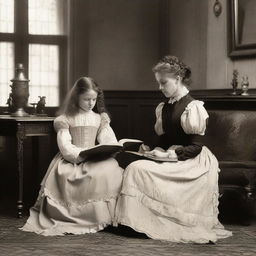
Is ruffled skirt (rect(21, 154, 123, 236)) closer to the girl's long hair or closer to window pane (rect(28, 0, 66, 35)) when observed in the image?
the girl's long hair

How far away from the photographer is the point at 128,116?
687 cm

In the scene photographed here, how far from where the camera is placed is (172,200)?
4.30 meters

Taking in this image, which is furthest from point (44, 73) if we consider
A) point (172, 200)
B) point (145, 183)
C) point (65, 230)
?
point (172, 200)

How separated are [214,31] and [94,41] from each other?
1425 millimetres

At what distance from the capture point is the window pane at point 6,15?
6.63 metres

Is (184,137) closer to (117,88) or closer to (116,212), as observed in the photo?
(116,212)

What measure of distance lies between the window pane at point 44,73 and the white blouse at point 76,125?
6.11 feet

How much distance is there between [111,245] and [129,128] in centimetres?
292

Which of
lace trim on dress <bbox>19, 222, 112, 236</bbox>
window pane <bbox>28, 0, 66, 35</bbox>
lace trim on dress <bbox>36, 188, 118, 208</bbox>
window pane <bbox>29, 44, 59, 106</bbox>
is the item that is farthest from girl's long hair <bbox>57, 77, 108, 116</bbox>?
window pane <bbox>28, 0, 66, 35</bbox>

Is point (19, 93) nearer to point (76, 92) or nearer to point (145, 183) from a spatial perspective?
point (76, 92)

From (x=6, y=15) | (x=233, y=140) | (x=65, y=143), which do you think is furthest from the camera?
(x=6, y=15)

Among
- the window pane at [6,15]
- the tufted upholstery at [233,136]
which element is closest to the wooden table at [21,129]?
the tufted upholstery at [233,136]

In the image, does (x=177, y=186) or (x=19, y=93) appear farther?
(x=19, y=93)

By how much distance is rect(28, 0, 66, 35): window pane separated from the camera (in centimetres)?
673
